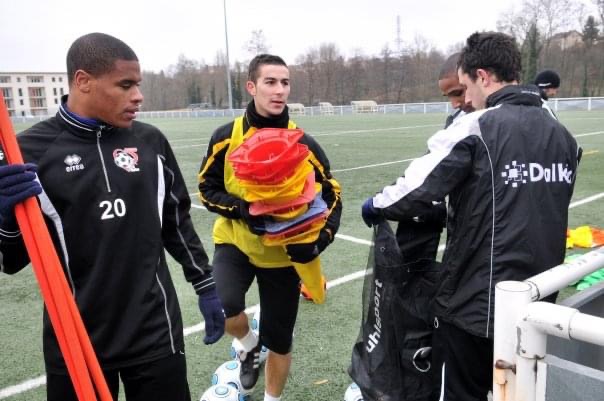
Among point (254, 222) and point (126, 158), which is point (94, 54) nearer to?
point (126, 158)

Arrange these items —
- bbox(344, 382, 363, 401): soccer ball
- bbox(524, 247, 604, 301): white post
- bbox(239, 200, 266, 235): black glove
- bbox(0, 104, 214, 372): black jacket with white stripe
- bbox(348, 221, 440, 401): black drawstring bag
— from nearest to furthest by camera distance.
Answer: bbox(524, 247, 604, 301): white post < bbox(0, 104, 214, 372): black jacket with white stripe < bbox(348, 221, 440, 401): black drawstring bag < bbox(239, 200, 266, 235): black glove < bbox(344, 382, 363, 401): soccer ball

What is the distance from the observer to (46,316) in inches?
80.0

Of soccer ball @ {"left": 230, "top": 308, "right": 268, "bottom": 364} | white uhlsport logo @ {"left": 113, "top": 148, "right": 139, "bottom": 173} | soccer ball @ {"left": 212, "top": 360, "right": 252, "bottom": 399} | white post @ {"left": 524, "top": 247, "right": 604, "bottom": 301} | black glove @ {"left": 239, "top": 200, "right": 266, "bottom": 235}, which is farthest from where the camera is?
soccer ball @ {"left": 230, "top": 308, "right": 268, "bottom": 364}

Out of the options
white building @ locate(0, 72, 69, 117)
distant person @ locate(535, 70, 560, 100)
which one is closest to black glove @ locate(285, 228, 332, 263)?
distant person @ locate(535, 70, 560, 100)

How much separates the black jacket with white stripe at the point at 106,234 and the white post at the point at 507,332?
136 cm

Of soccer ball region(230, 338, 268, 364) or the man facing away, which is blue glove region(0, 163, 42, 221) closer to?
the man facing away

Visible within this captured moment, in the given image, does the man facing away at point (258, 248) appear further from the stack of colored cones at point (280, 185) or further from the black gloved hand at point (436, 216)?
the black gloved hand at point (436, 216)

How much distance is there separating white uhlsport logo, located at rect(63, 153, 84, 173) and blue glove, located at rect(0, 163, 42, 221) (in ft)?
1.05

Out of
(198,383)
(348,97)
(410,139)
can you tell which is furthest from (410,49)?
(198,383)

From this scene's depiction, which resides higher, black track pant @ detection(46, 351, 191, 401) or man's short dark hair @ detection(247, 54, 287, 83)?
man's short dark hair @ detection(247, 54, 287, 83)

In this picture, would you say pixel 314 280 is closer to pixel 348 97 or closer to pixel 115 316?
pixel 115 316

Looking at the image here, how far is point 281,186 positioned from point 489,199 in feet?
3.20

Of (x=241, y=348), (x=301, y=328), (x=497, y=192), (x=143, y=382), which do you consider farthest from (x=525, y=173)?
(x=301, y=328)

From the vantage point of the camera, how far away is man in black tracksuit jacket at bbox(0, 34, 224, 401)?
1961mm
